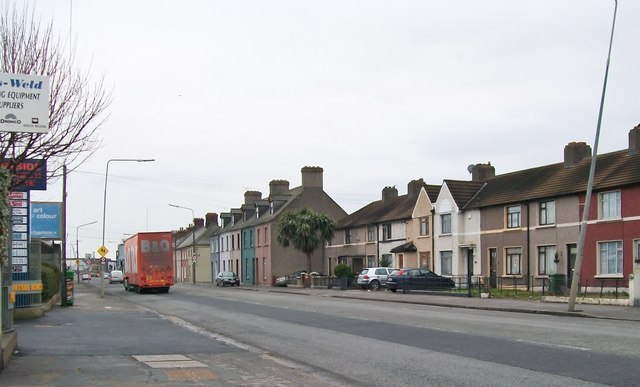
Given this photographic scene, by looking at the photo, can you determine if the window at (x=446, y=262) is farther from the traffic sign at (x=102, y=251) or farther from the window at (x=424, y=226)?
the traffic sign at (x=102, y=251)

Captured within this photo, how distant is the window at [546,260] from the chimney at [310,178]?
3502 cm

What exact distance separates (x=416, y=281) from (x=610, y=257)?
1161cm

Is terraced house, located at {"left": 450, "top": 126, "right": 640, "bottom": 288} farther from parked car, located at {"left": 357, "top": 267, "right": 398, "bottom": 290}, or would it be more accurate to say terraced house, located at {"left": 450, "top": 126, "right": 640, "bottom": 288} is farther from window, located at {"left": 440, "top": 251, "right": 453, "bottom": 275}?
parked car, located at {"left": 357, "top": 267, "right": 398, "bottom": 290}

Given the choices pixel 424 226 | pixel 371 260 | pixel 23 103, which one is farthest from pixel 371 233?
pixel 23 103

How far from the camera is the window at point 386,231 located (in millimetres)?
57203

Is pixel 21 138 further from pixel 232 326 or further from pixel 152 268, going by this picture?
pixel 152 268

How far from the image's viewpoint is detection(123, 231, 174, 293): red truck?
151ft

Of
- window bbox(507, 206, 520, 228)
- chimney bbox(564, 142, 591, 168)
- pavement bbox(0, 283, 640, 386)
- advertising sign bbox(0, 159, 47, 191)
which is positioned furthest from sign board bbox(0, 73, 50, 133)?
chimney bbox(564, 142, 591, 168)

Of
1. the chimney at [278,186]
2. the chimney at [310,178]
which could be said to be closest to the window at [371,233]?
the chimney at [310,178]

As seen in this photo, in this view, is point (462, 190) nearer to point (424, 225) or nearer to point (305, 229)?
point (424, 225)

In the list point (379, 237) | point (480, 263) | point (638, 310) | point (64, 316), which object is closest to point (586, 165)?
point (480, 263)

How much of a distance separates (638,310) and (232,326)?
15.1 metres

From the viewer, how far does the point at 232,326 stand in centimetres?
2131

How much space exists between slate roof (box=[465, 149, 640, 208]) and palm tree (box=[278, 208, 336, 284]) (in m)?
17.8
